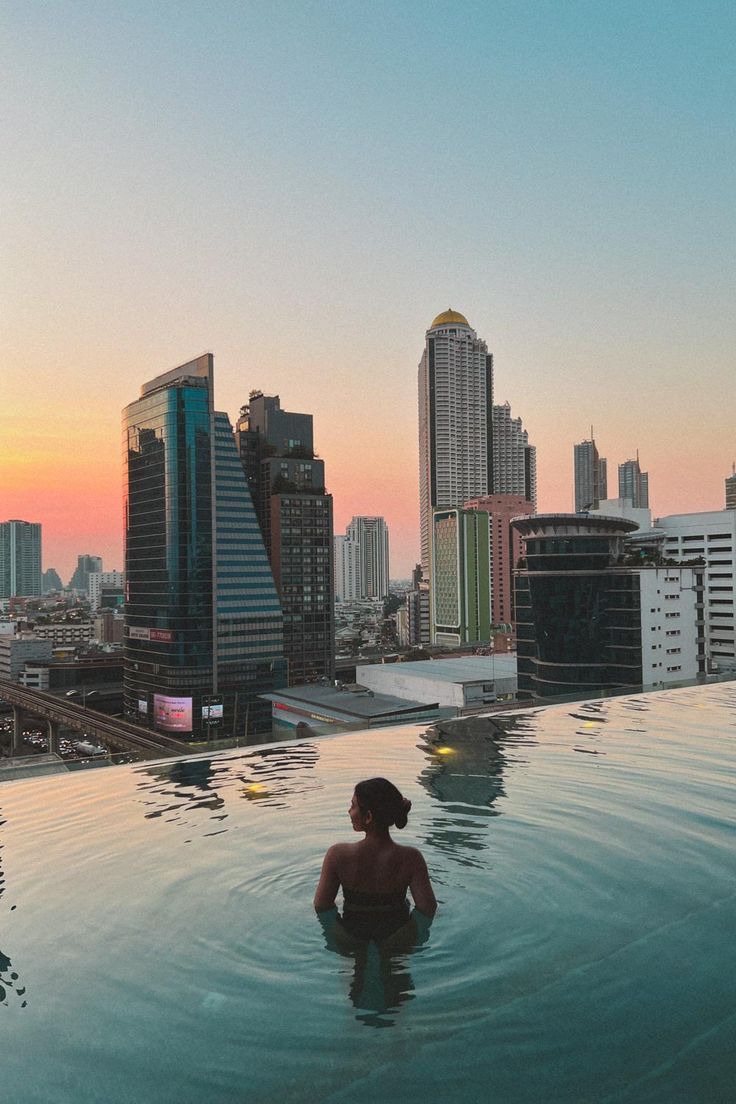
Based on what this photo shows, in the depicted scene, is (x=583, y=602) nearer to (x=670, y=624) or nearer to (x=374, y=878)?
(x=670, y=624)

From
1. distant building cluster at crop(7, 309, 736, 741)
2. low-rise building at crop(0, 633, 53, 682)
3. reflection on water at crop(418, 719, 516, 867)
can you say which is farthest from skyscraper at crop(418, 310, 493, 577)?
reflection on water at crop(418, 719, 516, 867)

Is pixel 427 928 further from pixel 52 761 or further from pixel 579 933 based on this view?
pixel 52 761

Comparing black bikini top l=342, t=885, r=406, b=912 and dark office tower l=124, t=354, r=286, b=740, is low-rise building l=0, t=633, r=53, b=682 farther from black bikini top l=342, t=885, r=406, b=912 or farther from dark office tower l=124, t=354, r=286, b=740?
black bikini top l=342, t=885, r=406, b=912

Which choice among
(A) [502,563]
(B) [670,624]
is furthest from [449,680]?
(A) [502,563]

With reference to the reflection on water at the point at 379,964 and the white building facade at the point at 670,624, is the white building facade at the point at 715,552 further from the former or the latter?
the reflection on water at the point at 379,964

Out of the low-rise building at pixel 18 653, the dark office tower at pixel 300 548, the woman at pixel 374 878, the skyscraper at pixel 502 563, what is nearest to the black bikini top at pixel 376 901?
the woman at pixel 374 878

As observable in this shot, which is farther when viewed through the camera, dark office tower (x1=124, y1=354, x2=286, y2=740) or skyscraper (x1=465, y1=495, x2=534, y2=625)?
skyscraper (x1=465, y1=495, x2=534, y2=625)
